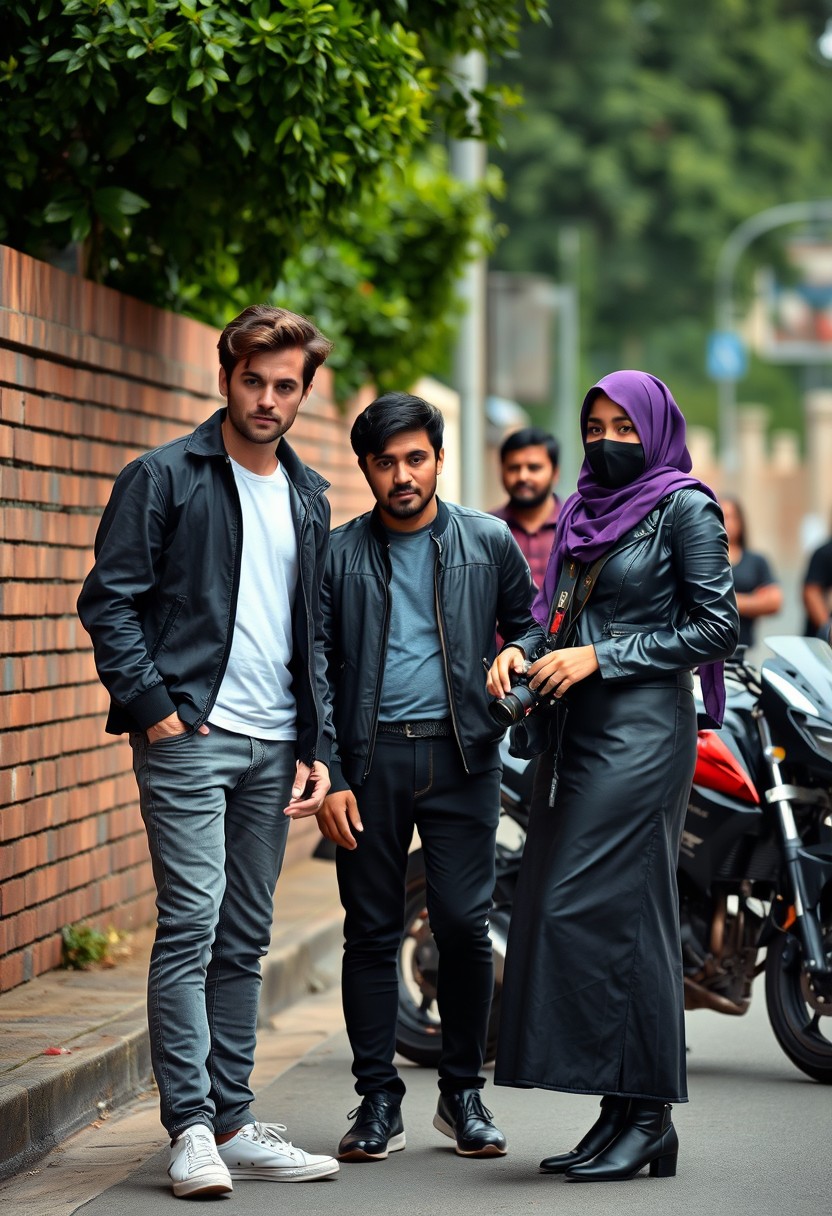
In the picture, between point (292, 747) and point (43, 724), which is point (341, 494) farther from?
point (292, 747)

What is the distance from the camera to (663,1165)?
202 inches

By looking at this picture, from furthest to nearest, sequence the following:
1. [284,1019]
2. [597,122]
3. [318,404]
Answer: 1. [597,122]
2. [318,404]
3. [284,1019]

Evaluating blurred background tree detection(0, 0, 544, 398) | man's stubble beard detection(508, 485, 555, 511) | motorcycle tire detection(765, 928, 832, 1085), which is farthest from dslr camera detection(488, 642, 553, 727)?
man's stubble beard detection(508, 485, 555, 511)

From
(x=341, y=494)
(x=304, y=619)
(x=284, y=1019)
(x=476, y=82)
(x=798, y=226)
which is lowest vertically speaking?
(x=284, y=1019)

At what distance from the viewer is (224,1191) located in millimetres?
4832

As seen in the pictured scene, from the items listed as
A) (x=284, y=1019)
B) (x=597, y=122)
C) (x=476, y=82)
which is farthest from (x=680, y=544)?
(x=597, y=122)

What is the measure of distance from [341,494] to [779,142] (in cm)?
3614

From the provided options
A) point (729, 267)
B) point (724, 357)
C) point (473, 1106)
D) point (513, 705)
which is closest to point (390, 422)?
point (513, 705)

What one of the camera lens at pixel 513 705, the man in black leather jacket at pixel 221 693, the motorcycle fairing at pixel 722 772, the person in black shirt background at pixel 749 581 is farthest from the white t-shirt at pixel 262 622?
the person in black shirt background at pixel 749 581

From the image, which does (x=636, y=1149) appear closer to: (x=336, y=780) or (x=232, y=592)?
(x=336, y=780)

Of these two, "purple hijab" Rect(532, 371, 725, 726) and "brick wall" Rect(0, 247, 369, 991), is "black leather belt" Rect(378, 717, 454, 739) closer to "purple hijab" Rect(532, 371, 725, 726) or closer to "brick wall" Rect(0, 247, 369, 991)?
"purple hijab" Rect(532, 371, 725, 726)

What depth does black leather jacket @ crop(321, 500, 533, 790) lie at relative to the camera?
526 centimetres

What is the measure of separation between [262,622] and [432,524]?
0.62 m

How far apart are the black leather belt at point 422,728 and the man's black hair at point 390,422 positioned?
2.26 ft
